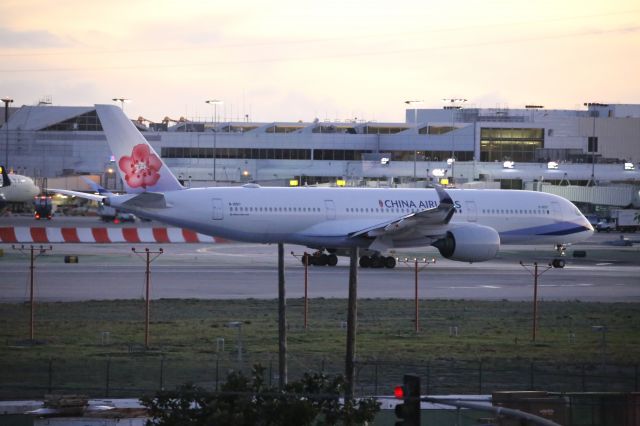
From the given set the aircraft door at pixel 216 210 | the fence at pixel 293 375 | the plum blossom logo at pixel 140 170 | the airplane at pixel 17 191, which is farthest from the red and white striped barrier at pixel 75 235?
the airplane at pixel 17 191

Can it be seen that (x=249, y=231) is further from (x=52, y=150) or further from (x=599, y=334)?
(x=52, y=150)

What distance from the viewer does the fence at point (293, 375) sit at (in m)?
21.5

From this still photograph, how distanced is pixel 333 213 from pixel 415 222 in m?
3.95

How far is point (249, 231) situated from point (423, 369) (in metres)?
23.9

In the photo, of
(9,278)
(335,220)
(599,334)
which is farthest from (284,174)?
(599,334)

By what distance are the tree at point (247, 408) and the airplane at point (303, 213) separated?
30823 mm

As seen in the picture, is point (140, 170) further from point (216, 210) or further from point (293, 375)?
point (293, 375)

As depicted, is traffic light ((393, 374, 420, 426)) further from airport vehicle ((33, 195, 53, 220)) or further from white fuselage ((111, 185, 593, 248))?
airport vehicle ((33, 195, 53, 220))

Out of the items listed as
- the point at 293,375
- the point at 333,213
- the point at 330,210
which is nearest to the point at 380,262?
the point at 333,213

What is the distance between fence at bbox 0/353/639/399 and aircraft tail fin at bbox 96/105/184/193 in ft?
74.0

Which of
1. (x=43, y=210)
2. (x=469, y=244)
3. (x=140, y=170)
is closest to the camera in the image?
(x=469, y=244)

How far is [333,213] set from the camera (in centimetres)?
4844

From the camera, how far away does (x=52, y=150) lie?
118625 mm

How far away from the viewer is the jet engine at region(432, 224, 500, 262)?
4659cm
